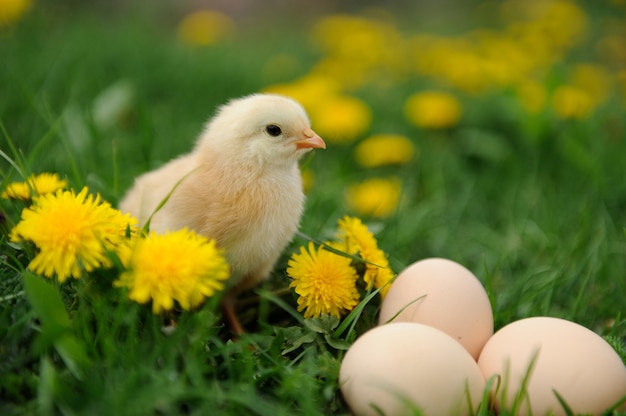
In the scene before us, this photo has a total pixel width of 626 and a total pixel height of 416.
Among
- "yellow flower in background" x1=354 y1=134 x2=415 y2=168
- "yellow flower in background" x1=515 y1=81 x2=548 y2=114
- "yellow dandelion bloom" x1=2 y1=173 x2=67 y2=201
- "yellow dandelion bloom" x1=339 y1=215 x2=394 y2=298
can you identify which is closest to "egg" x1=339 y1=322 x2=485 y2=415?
"yellow dandelion bloom" x1=339 y1=215 x2=394 y2=298

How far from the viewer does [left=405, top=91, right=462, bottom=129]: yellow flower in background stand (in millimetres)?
3115

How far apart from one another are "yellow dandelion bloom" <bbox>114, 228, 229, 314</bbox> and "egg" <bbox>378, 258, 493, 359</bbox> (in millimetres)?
525

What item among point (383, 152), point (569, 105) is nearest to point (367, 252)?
point (383, 152)

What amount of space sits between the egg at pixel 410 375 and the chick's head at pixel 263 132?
0.55 m

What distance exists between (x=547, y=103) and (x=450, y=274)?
1.81 m

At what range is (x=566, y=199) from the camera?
8.84 feet

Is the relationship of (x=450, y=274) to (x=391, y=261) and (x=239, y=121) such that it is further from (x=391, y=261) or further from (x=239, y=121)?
(x=239, y=121)

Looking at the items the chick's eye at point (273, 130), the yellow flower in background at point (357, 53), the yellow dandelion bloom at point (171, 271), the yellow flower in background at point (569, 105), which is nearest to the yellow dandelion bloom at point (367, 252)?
the chick's eye at point (273, 130)

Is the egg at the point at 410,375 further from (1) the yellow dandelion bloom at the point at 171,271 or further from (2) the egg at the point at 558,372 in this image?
(1) the yellow dandelion bloom at the point at 171,271

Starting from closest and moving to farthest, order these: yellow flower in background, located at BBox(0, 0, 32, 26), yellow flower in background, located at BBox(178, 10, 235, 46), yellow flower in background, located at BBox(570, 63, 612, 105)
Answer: yellow flower in background, located at BBox(0, 0, 32, 26) < yellow flower in background, located at BBox(570, 63, 612, 105) < yellow flower in background, located at BBox(178, 10, 235, 46)

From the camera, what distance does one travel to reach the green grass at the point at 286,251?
→ 1.29m

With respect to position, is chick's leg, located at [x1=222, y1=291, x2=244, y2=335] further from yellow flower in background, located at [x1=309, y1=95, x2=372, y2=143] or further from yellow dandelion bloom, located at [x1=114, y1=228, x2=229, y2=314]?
yellow flower in background, located at [x1=309, y1=95, x2=372, y2=143]

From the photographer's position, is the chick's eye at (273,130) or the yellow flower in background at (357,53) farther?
the yellow flower in background at (357,53)

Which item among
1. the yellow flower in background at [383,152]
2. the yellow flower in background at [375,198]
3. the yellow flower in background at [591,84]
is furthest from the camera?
the yellow flower in background at [591,84]
